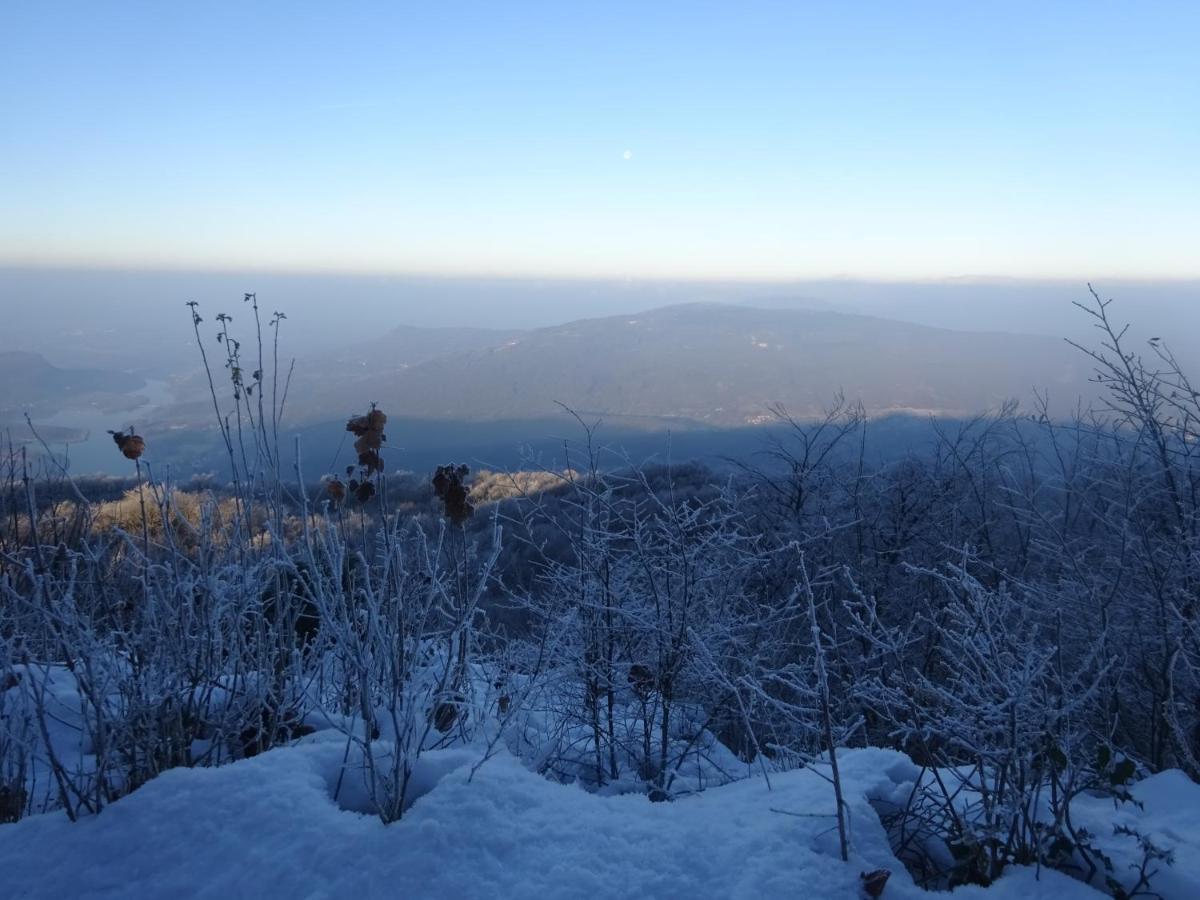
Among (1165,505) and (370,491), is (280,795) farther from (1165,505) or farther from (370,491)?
(1165,505)

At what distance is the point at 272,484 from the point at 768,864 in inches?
107

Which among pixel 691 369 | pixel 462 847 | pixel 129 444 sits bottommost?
pixel 691 369

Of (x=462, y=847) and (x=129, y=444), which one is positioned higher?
(x=129, y=444)

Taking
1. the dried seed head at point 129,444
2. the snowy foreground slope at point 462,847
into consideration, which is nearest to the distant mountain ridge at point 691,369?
the dried seed head at point 129,444

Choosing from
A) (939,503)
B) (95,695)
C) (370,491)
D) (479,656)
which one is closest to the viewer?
(95,695)

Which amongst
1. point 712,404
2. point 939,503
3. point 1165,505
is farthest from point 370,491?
point 712,404

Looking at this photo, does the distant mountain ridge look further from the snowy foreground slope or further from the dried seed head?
the snowy foreground slope

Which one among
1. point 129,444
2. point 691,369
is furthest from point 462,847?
point 691,369

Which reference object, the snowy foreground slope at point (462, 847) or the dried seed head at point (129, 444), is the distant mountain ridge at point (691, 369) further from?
the snowy foreground slope at point (462, 847)

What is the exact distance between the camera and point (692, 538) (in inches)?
207

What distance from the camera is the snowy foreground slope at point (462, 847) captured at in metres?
1.95

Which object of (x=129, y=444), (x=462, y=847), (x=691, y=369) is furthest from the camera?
(x=691, y=369)

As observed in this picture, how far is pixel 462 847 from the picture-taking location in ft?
6.70

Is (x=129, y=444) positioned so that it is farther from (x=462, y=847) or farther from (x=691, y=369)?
(x=691, y=369)
